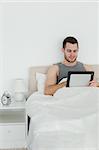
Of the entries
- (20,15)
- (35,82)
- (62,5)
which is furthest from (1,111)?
(62,5)

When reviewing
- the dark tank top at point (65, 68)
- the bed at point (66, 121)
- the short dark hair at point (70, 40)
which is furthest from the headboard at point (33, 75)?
the bed at point (66, 121)

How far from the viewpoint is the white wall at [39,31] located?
3205mm

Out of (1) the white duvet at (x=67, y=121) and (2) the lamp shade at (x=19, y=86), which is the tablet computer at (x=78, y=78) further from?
(2) the lamp shade at (x=19, y=86)

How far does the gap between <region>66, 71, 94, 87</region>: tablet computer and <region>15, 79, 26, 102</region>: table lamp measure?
24.0 inches

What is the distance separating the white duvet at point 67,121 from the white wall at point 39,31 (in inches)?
29.5

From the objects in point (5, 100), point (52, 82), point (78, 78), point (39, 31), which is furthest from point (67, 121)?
point (39, 31)

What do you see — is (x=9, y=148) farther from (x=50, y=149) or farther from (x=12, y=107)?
(x=50, y=149)

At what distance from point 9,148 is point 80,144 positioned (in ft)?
4.54

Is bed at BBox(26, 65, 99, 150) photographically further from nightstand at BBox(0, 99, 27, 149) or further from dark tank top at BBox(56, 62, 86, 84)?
dark tank top at BBox(56, 62, 86, 84)

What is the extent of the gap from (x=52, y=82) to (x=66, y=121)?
3.55 feet

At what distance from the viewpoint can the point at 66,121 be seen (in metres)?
1.95

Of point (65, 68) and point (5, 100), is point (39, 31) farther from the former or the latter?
point (5, 100)

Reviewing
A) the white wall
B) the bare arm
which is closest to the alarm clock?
the white wall

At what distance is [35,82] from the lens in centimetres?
315
